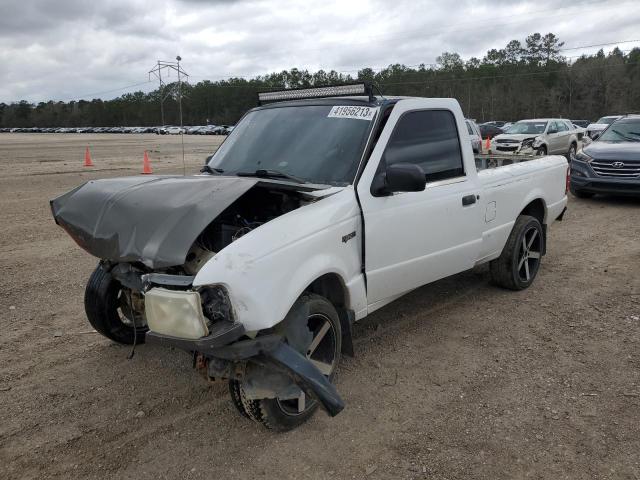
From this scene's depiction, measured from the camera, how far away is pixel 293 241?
3.01m

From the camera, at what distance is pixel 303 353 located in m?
3.11

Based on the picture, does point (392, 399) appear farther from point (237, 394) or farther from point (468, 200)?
point (468, 200)

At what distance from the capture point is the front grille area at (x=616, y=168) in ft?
33.4

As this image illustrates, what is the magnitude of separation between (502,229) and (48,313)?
176 inches

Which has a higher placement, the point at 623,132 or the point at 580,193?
the point at 623,132

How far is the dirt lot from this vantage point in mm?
2967

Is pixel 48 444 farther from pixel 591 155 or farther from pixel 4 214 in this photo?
pixel 591 155

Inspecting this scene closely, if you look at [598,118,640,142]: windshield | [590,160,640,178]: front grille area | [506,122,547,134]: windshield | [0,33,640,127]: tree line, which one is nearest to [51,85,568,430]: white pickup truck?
[590,160,640,178]: front grille area

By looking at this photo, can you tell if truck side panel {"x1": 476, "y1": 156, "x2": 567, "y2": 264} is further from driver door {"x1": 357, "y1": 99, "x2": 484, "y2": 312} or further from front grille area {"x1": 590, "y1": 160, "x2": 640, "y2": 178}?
front grille area {"x1": 590, "y1": 160, "x2": 640, "y2": 178}

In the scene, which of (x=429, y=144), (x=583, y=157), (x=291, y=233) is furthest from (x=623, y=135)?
(x=291, y=233)

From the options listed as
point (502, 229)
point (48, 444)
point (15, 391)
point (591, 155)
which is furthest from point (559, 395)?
point (591, 155)

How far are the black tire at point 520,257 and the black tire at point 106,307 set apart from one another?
3536mm

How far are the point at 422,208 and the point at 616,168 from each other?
26.9 ft

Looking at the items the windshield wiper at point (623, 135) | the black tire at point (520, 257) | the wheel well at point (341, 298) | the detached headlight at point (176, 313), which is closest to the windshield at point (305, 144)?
the wheel well at point (341, 298)
